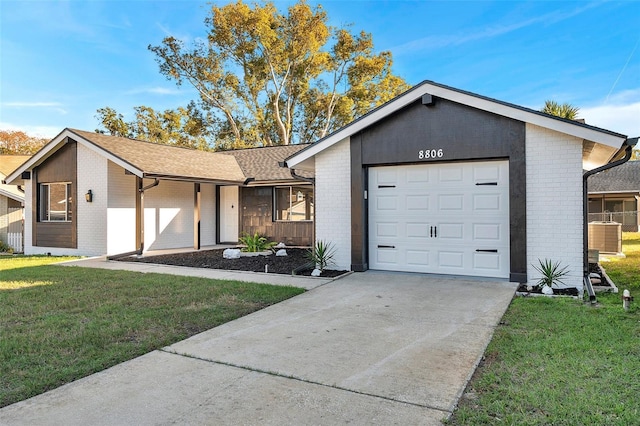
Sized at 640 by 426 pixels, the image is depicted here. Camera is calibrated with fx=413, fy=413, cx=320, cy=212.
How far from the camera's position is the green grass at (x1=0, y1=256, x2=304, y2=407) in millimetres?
3938

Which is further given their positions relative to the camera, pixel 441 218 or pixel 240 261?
pixel 240 261

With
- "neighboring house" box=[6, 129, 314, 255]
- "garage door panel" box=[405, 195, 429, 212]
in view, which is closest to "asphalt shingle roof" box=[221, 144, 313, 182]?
"neighboring house" box=[6, 129, 314, 255]

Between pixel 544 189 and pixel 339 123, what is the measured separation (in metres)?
27.6

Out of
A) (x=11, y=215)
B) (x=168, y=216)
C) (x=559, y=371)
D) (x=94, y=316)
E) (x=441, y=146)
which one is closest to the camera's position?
(x=559, y=371)

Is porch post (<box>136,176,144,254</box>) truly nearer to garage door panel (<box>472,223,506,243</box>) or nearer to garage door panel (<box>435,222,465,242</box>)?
garage door panel (<box>435,222,465,242</box>)

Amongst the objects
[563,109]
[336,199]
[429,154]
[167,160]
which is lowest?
[336,199]

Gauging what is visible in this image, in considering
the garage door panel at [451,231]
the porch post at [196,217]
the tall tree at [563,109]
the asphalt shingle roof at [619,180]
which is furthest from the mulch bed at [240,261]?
the asphalt shingle roof at [619,180]

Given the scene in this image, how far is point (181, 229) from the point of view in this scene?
50.9 feet

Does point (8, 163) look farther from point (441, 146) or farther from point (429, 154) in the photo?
point (441, 146)

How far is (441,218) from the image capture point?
864cm

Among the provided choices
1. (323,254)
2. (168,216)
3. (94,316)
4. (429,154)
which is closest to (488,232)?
(429,154)

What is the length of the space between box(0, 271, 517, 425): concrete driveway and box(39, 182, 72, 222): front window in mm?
11839

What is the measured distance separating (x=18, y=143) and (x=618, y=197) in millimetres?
49989

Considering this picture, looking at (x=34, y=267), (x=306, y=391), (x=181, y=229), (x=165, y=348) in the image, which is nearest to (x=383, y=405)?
(x=306, y=391)
